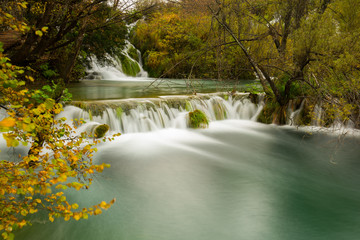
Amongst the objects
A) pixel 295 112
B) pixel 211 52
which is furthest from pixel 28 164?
pixel 295 112

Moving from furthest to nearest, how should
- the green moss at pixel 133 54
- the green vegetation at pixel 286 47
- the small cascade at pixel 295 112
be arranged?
the green moss at pixel 133 54
the small cascade at pixel 295 112
the green vegetation at pixel 286 47

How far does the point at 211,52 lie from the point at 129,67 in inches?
574

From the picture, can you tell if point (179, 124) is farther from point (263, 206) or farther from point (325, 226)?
point (325, 226)

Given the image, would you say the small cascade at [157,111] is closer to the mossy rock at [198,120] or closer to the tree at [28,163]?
the mossy rock at [198,120]

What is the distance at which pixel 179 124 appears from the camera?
894 centimetres

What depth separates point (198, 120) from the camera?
9000mm

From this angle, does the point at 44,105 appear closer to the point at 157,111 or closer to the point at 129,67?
the point at 157,111

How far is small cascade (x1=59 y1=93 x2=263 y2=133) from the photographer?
7773 millimetres

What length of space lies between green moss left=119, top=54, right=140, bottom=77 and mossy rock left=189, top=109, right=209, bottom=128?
12336mm

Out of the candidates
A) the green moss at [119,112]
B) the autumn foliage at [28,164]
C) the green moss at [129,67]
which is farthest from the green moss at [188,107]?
the green moss at [129,67]

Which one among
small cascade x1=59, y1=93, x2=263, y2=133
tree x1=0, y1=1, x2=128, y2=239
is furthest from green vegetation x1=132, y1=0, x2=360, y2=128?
tree x1=0, y1=1, x2=128, y2=239

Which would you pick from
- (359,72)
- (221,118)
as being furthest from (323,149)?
(221,118)

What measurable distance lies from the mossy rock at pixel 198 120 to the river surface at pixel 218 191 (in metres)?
0.85

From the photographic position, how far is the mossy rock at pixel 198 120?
353 inches
